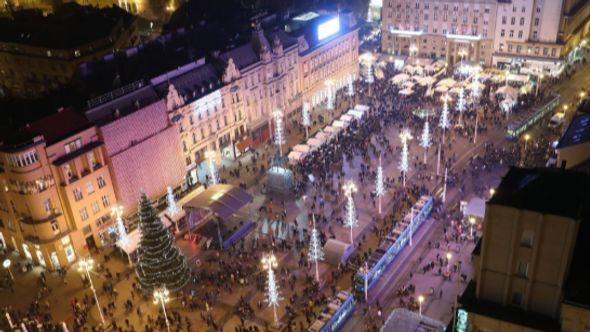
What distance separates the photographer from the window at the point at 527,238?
1199 inches

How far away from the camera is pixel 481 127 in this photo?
299 ft

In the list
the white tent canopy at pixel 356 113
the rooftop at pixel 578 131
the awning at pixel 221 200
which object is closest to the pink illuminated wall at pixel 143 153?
the awning at pixel 221 200

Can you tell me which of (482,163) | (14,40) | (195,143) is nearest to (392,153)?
(482,163)

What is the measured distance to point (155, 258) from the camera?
186ft

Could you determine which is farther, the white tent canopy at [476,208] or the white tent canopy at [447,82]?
the white tent canopy at [447,82]

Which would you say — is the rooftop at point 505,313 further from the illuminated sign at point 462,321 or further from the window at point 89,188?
the window at point 89,188

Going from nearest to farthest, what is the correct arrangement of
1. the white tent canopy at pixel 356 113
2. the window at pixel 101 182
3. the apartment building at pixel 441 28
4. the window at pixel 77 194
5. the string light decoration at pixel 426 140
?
the window at pixel 77 194 < the window at pixel 101 182 < the string light decoration at pixel 426 140 < the white tent canopy at pixel 356 113 < the apartment building at pixel 441 28

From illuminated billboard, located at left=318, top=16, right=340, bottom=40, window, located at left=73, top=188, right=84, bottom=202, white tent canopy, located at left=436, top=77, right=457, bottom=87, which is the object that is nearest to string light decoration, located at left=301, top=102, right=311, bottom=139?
illuminated billboard, located at left=318, top=16, right=340, bottom=40

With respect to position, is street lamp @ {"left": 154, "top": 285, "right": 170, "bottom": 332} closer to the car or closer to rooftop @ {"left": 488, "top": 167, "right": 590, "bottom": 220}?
rooftop @ {"left": 488, "top": 167, "right": 590, "bottom": 220}

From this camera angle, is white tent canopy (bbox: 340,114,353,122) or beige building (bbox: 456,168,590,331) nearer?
beige building (bbox: 456,168,590,331)

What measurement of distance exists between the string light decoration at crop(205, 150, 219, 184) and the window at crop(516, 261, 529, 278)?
52.6 metres

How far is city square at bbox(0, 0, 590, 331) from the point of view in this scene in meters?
33.3

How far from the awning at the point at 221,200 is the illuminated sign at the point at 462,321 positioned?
36.7 metres

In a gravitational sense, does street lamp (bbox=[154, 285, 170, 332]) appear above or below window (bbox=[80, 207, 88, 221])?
below
